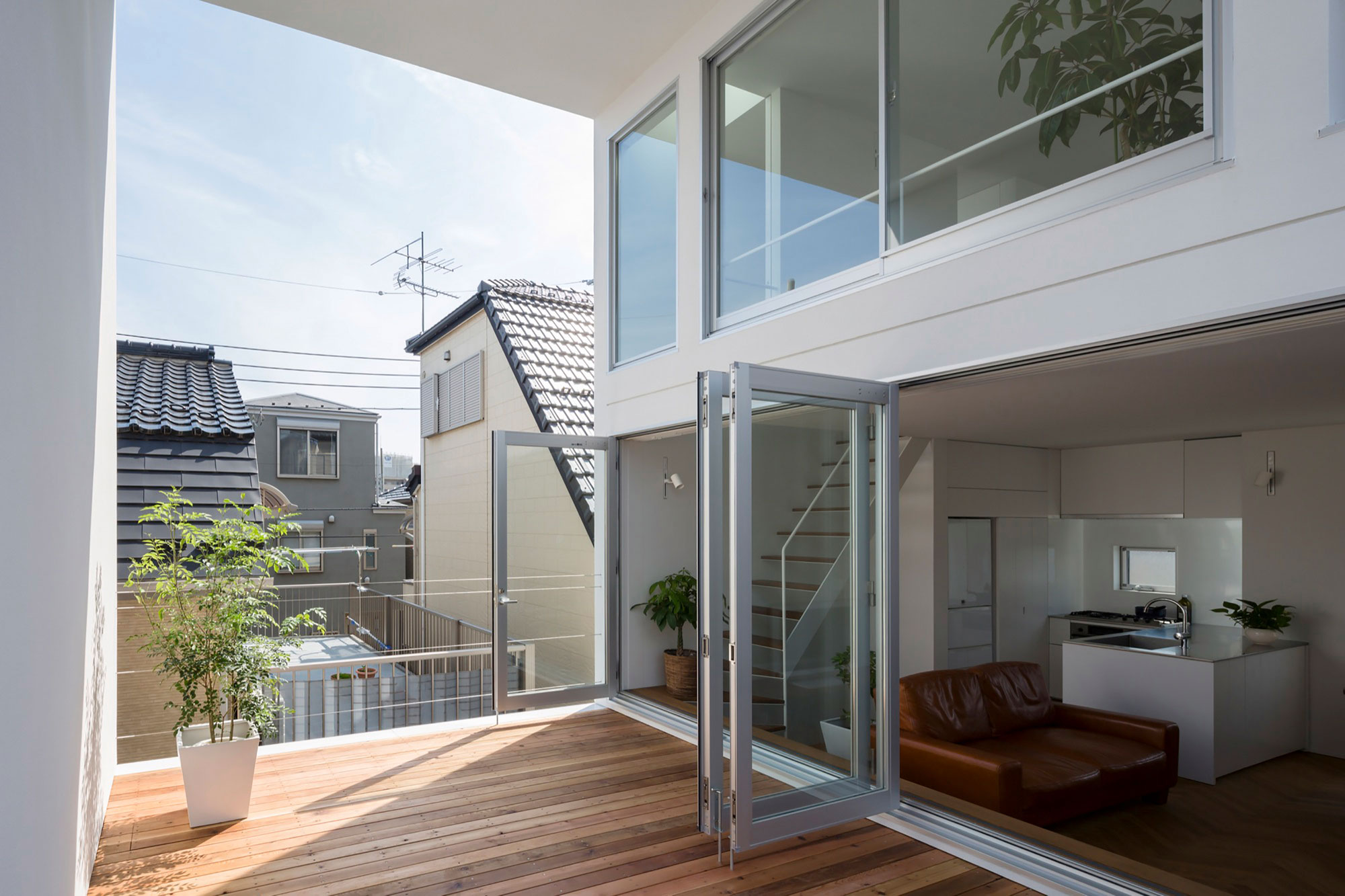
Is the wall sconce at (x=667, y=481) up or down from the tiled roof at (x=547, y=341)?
down

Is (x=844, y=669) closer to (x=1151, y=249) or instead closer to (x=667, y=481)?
(x=1151, y=249)

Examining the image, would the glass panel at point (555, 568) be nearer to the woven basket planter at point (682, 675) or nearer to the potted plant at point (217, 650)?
the woven basket planter at point (682, 675)

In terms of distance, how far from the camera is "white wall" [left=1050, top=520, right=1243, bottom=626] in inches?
265

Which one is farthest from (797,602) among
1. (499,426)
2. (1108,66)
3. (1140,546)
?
(499,426)

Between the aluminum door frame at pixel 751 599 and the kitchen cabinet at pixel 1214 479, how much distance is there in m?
4.19

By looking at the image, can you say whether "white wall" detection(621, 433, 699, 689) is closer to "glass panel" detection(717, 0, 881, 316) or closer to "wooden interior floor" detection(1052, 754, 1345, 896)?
"glass panel" detection(717, 0, 881, 316)

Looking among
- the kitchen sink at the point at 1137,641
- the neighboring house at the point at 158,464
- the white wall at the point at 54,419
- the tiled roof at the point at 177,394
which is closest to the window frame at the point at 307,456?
the tiled roof at the point at 177,394

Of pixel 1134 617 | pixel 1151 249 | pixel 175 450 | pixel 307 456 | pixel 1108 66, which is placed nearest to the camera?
pixel 1151 249

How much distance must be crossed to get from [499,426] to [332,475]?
34.1ft

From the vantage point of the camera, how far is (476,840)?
3.42 metres

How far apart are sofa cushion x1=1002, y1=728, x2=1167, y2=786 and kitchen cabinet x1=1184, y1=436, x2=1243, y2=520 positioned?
2589 millimetres

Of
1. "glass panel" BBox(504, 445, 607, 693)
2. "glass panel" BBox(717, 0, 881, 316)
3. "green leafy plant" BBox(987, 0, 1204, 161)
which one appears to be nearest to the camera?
"green leafy plant" BBox(987, 0, 1204, 161)

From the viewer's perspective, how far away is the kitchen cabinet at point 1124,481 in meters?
6.68

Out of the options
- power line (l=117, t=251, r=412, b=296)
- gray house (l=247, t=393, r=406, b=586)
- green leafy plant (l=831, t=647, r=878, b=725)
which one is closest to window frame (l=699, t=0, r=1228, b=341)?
green leafy plant (l=831, t=647, r=878, b=725)
